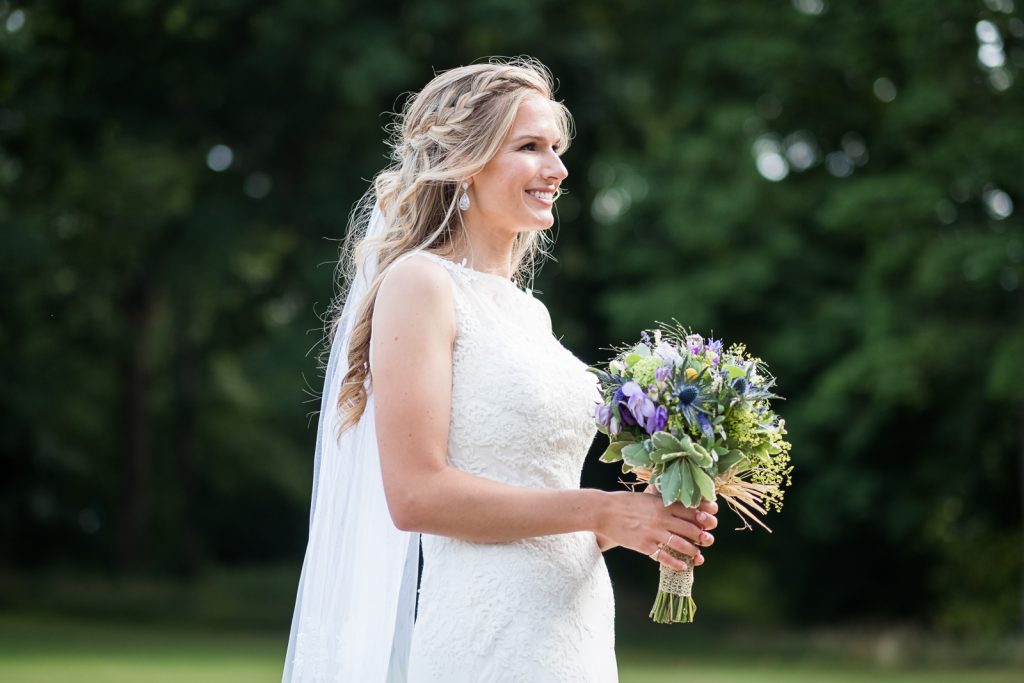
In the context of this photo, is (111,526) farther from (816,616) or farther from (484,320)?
(484,320)

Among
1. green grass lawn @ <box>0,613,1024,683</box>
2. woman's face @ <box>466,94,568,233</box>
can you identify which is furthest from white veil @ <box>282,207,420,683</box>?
green grass lawn @ <box>0,613,1024,683</box>

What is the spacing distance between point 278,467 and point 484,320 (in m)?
32.8

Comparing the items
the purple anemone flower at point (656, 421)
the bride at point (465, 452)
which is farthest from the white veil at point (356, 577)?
the purple anemone flower at point (656, 421)

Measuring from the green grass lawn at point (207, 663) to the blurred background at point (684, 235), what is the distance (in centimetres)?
15

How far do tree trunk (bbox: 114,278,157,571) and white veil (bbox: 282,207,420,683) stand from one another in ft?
91.3

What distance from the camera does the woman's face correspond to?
3.15 metres

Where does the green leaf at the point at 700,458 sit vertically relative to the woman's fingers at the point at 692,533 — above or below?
above

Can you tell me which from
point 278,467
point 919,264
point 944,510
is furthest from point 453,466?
point 278,467

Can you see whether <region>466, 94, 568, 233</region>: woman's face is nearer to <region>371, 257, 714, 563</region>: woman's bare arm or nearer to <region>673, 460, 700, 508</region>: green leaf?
<region>371, 257, 714, 563</region>: woman's bare arm

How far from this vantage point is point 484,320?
312cm

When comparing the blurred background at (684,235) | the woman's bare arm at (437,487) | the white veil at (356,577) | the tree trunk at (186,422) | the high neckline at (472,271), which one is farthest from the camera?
the tree trunk at (186,422)

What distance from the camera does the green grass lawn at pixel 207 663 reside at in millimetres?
15203

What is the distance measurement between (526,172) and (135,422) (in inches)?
1162

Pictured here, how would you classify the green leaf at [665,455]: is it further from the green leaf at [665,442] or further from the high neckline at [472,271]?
the high neckline at [472,271]
